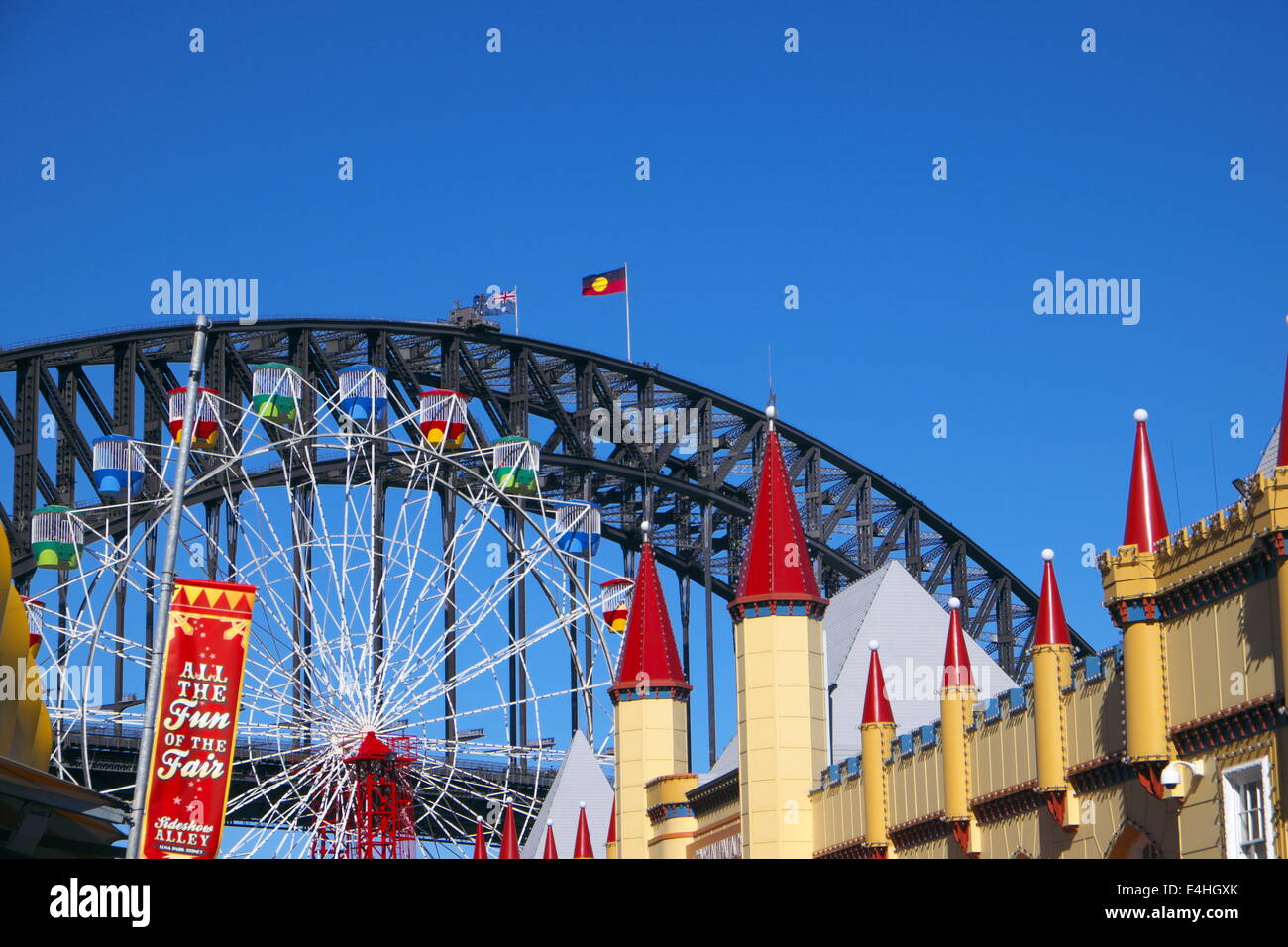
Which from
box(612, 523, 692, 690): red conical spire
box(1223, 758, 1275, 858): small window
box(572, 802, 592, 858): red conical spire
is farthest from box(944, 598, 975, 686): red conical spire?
box(572, 802, 592, 858): red conical spire

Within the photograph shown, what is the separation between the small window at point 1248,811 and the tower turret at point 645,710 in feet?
87.6

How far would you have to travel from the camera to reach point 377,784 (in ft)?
213

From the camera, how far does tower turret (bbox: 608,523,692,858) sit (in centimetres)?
5691

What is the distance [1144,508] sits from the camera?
34.2 meters

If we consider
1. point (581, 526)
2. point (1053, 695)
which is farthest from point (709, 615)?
point (1053, 695)

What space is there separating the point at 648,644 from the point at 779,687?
36.8ft

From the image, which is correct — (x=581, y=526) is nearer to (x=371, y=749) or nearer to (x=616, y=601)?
(x=616, y=601)

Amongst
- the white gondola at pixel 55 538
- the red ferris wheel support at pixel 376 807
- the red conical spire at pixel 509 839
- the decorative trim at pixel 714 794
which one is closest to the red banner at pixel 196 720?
the decorative trim at pixel 714 794

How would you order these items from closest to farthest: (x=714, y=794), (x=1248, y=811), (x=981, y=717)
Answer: (x=1248, y=811) < (x=981, y=717) < (x=714, y=794)

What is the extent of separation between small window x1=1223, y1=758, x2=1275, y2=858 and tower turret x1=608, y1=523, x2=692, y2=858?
2670 cm

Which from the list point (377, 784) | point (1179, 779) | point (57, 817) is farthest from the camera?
point (377, 784)
